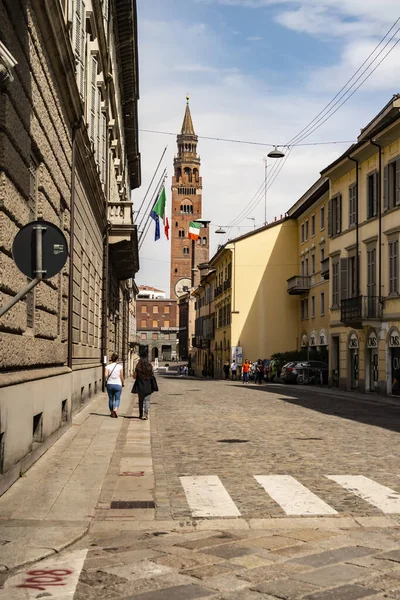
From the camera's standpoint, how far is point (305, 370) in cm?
5103

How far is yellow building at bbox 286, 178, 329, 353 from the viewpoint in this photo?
5384 cm

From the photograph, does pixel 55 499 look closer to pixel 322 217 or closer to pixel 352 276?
pixel 352 276

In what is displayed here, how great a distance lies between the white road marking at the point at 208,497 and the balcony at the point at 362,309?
26.9 meters

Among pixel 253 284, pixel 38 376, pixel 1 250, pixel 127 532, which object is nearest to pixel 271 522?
pixel 127 532

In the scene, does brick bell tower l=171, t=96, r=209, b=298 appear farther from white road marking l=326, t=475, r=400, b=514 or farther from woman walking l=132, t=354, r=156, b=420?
white road marking l=326, t=475, r=400, b=514

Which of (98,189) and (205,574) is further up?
(98,189)

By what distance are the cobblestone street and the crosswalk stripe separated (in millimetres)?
22

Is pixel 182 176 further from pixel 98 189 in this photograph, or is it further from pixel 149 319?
pixel 98 189

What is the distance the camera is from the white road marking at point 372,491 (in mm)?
8898

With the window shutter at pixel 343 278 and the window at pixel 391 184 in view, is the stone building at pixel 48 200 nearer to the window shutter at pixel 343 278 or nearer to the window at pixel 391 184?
the window at pixel 391 184

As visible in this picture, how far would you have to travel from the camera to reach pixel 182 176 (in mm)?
156125

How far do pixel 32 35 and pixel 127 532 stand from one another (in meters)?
7.02

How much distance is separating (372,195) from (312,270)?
2049cm

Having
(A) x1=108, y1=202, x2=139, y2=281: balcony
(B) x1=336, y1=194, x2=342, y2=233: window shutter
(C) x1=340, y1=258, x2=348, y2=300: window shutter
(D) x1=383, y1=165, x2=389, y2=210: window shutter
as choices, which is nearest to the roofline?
(B) x1=336, y1=194, x2=342, y2=233: window shutter
